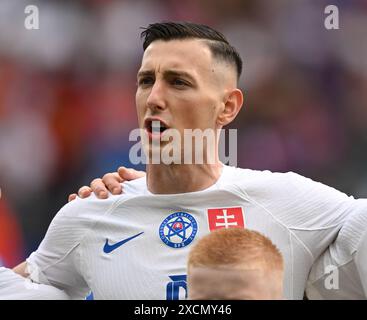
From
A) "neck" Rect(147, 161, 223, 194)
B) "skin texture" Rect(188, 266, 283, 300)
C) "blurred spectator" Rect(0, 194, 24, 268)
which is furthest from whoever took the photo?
"blurred spectator" Rect(0, 194, 24, 268)

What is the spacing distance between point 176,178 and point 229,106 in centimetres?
37

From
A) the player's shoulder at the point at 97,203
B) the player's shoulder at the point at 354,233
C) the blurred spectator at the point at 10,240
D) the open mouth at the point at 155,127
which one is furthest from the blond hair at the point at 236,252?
the blurred spectator at the point at 10,240

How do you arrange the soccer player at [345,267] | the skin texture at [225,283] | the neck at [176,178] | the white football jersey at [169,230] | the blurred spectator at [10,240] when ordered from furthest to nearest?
the blurred spectator at [10,240] < the neck at [176,178] < the white football jersey at [169,230] < the soccer player at [345,267] < the skin texture at [225,283]

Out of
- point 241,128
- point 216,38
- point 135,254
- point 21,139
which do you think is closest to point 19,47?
point 21,139

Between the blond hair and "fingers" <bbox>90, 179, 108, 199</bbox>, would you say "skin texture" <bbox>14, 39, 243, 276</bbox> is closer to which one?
"fingers" <bbox>90, 179, 108, 199</bbox>

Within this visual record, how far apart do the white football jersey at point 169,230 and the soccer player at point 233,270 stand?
2.00 ft

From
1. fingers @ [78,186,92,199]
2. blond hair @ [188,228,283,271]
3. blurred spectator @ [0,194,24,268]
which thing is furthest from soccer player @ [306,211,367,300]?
blurred spectator @ [0,194,24,268]

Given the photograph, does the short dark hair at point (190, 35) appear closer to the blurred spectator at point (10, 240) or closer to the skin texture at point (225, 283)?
the skin texture at point (225, 283)

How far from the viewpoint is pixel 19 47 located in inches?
181

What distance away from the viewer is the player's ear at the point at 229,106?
2596mm

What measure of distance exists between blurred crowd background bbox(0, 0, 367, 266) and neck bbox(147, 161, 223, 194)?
1742 millimetres

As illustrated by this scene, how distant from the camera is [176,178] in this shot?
8.13ft

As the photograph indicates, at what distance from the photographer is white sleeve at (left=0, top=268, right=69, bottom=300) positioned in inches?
91.5

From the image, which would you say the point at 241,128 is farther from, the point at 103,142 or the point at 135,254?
the point at 135,254
